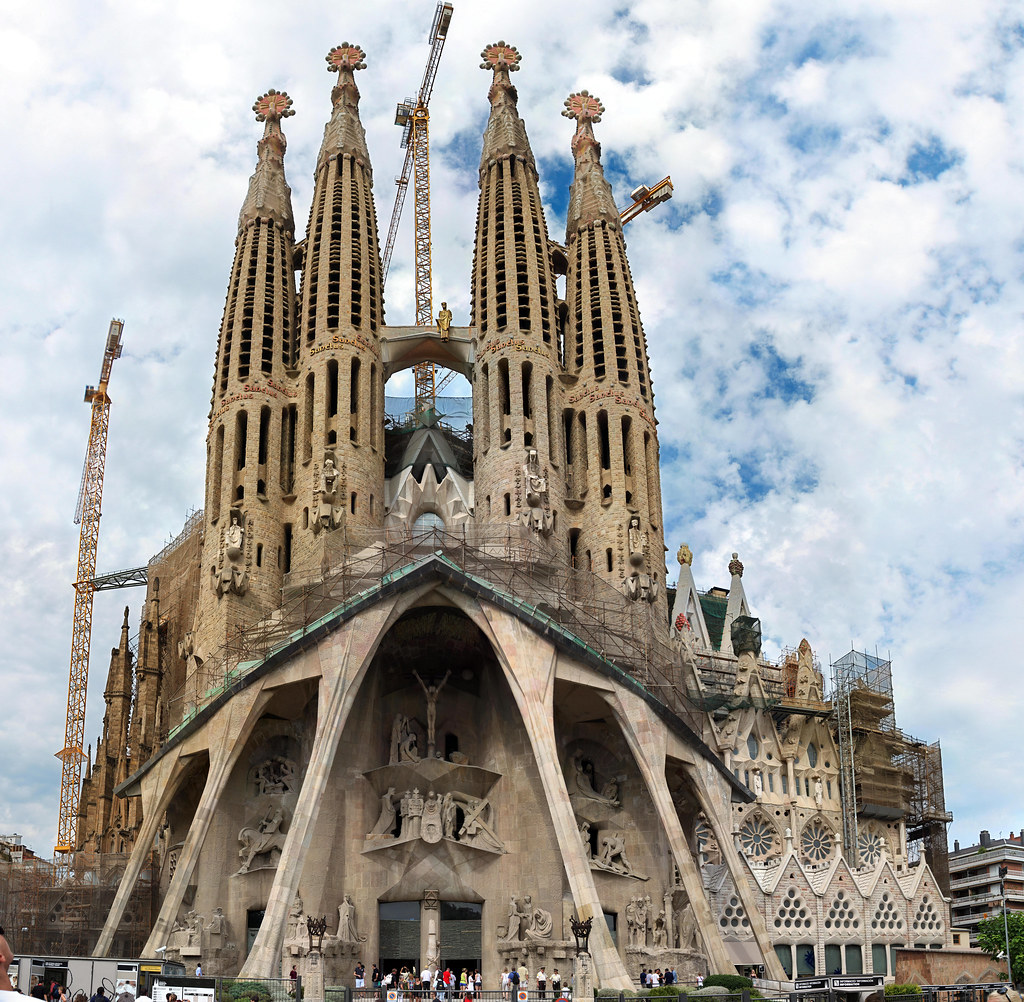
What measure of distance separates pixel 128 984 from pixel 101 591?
60.0 m

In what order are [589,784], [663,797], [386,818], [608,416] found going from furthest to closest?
[608,416] → [589,784] → [386,818] → [663,797]

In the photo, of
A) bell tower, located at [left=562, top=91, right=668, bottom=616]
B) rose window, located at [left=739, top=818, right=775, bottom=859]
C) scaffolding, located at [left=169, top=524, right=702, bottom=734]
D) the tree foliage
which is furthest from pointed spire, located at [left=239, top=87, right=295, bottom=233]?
the tree foliage

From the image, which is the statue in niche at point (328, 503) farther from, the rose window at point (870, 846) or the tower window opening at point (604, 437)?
the rose window at point (870, 846)

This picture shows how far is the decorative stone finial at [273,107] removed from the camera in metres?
55.1

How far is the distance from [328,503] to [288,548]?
2.80 meters

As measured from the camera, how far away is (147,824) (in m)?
38.3

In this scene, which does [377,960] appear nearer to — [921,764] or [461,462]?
[461,462]

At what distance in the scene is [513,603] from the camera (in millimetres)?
37625

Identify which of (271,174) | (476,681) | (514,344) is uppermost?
(271,174)

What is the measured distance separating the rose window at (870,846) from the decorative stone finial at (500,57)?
126 feet

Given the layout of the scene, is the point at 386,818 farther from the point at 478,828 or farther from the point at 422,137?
the point at 422,137

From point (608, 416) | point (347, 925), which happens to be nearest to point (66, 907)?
point (347, 925)

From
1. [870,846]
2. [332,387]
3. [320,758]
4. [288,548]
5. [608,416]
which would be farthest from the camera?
[870,846]

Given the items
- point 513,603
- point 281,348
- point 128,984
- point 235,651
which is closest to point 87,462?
point 281,348
